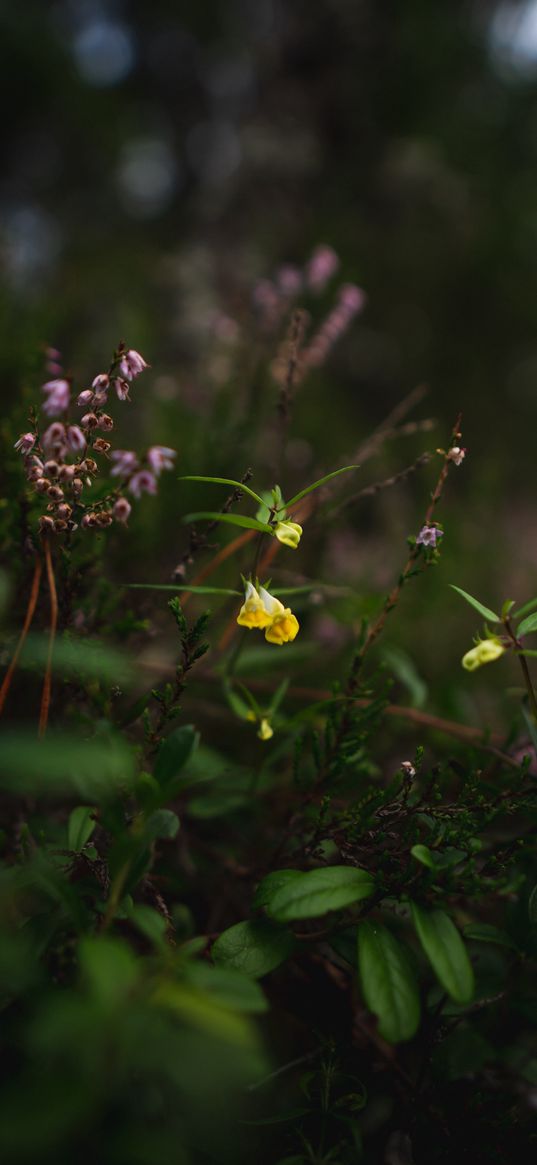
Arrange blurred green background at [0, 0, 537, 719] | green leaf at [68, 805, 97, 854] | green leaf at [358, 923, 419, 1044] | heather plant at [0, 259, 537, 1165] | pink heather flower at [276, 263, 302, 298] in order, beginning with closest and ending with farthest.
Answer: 1. heather plant at [0, 259, 537, 1165]
2. green leaf at [358, 923, 419, 1044]
3. green leaf at [68, 805, 97, 854]
4. pink heather flower at [276, 263, 302, 298]
5. blurred green background at [0, 0, 537, 719]

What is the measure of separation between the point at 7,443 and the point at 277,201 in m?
3.05

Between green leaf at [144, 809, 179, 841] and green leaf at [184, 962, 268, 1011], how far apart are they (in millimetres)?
119

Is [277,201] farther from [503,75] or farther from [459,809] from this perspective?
[459,809]

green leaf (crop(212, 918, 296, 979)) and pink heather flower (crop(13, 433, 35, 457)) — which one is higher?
pink heather flower (crop(13, 433, 35, 457))

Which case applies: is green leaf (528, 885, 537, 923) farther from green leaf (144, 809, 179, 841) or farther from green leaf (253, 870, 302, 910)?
green leaf (144, 809, 179, 841)

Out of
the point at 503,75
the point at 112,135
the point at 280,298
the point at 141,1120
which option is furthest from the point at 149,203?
the point at 141,1120

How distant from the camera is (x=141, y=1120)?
441 millimetres

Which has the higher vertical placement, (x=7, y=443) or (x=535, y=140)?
(x=535, y=140)

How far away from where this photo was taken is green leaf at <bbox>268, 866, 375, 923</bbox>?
58cm

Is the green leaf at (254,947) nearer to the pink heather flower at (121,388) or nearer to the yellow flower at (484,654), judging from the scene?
the yellow flower at (484,654)

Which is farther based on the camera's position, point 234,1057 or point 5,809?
point 5,809

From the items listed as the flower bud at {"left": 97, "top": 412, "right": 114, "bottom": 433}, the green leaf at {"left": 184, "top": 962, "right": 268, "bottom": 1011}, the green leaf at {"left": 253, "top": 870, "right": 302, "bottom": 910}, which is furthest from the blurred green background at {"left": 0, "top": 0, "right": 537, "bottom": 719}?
the green leaf at {"left": 184, "top": 962, "right": 268, "bottom": 1011}

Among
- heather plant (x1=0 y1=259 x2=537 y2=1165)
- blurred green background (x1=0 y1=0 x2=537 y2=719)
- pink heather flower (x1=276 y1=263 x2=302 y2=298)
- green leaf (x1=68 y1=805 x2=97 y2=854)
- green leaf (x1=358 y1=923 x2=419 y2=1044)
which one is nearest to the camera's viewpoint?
heather plant (x1=0 y1=259 x2=537 y2=1165)

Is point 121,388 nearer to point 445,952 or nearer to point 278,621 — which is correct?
point 278,621
